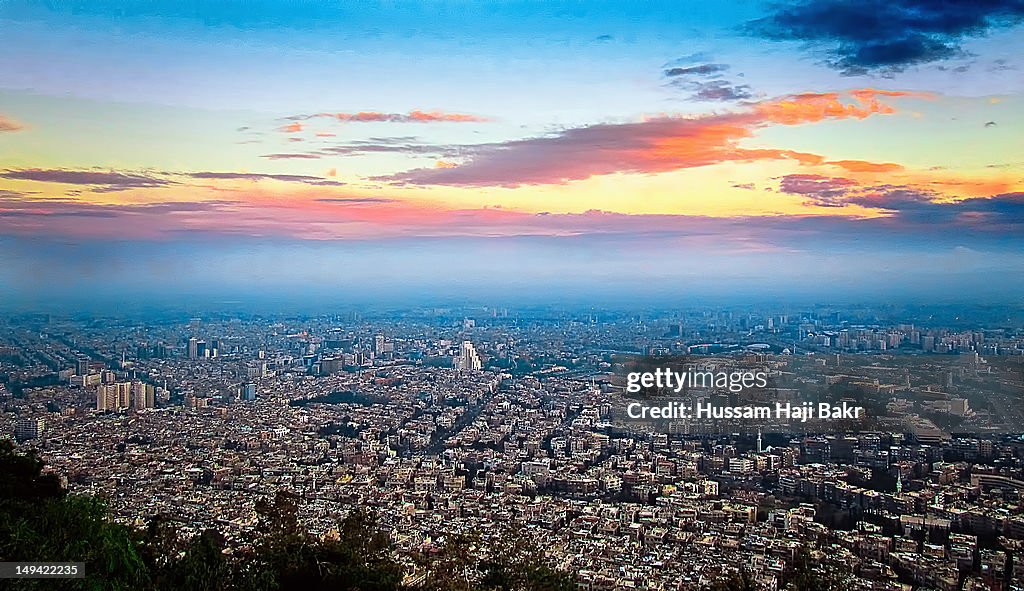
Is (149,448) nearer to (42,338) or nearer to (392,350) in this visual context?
(42,338)

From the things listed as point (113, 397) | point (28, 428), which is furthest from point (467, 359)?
point (28, 428)

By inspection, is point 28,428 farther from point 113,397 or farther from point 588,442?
point 588,442

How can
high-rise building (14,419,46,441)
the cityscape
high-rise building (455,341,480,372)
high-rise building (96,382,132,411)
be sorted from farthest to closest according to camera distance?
high-rise building (455,341,480,372) → high-rise building (96,382,132,411) → high-rise building (14,419,46,441) → the cityscape

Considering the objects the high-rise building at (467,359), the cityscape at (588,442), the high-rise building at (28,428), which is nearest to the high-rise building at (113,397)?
the cityscape at (588,442)

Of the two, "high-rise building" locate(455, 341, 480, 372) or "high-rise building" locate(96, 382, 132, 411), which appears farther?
"high-rise building" locate(455, 341, 480, 372)

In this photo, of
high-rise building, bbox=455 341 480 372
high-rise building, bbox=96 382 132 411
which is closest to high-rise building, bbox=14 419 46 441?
high-rise building, bbox=96 382 132 411

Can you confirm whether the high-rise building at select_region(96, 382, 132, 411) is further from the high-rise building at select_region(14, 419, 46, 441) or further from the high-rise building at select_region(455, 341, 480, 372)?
the high-rise building at select_region(455, 341, 480, 372)
